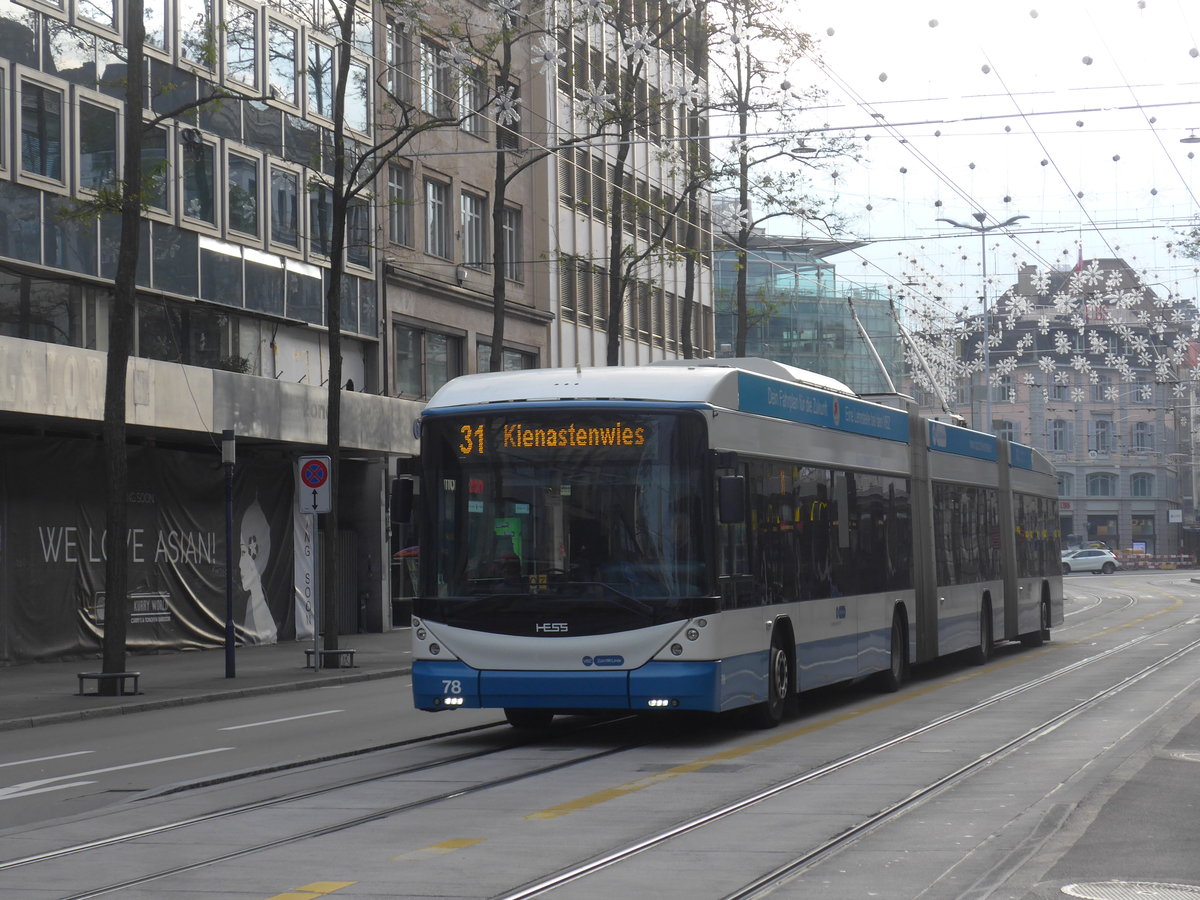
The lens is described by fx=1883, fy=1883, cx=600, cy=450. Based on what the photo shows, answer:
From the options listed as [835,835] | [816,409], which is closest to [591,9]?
[816,409]

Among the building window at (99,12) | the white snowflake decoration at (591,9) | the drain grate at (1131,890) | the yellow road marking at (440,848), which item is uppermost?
the building window at (99,12)

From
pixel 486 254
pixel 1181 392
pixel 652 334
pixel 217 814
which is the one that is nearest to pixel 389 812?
pixel 217 814

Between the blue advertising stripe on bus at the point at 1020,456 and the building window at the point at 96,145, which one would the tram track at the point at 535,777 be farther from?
the building window at the point at 96,145

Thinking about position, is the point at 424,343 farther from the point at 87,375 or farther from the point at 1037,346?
the point at 1037,346

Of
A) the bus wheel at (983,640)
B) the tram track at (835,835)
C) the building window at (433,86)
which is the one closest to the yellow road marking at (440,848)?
the tram track at (835,835)

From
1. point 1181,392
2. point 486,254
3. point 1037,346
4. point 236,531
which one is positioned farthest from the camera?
point 1037,346

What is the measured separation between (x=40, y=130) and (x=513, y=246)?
63.0 feet

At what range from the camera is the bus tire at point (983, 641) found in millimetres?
25203

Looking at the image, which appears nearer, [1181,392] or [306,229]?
[306,229]

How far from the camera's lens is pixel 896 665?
20.3 meters

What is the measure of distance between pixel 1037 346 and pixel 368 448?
63.5 m

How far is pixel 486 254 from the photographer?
43.2 m

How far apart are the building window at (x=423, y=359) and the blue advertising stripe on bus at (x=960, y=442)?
49.9 ft

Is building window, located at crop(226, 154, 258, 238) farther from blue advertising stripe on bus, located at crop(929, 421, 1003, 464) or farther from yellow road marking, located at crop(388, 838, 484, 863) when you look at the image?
yellow road marking, located at crop(388, 838, 484, 863)
